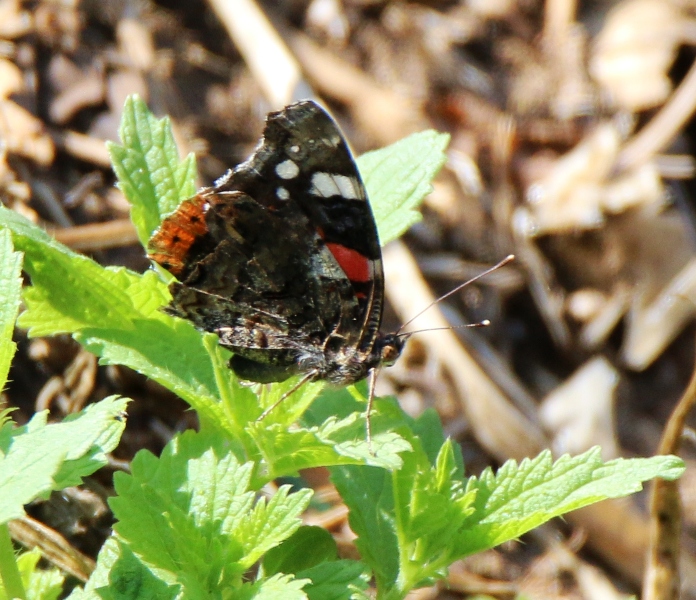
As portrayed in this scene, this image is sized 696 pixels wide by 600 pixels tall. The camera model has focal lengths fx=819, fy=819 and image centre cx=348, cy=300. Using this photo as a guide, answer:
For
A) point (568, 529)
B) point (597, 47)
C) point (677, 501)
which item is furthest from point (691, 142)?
point (677, 501)

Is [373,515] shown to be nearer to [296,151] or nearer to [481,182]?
[296,151]

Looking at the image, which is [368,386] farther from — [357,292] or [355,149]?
[355,149]

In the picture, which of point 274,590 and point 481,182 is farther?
point 481,182

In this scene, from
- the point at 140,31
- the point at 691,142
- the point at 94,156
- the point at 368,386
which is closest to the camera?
the point at 368,386

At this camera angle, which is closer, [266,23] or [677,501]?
[677,501]

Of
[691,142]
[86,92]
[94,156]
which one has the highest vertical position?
[86,92]

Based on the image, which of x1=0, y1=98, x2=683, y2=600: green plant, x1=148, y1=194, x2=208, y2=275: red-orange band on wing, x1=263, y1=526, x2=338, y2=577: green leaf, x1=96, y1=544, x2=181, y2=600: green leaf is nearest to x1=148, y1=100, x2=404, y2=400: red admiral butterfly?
x1=148, y1=194, x2=208, y2=275: red-orange band on wing

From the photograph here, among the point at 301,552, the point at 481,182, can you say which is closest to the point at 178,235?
the point at 301,552
